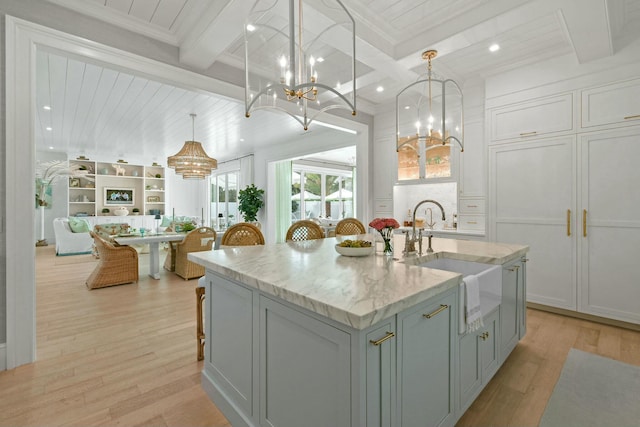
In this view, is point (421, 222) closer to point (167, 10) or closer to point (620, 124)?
point (620, 124)

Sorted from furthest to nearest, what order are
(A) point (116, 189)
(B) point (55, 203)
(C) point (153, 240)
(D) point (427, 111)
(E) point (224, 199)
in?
1. (E) point (224, 199)
2. (A) point (116, 189)
3. (B) point (55, 203)
4. (C) point (153, 240)
5. (D) point (427, 111)

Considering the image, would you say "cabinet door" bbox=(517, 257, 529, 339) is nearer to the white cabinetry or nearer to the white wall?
the white cabinetry

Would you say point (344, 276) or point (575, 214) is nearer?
point (344, 276)

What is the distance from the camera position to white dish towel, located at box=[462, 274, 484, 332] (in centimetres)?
149

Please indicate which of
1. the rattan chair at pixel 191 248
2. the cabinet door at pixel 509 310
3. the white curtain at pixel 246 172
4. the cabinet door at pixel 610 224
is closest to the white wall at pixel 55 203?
the white curtain at pixel 246 172

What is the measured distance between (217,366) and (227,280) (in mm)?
584

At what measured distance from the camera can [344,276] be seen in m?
1.42

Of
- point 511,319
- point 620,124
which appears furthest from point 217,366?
point 620,124

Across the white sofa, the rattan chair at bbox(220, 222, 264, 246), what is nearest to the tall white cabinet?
the rattan chair at bbox(220, 222, 264, 246)

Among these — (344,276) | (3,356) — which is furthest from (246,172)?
(344,276)

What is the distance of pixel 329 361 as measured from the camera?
1072 millimetres

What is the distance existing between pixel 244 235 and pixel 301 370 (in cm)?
171

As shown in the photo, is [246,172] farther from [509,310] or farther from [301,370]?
[301,370]

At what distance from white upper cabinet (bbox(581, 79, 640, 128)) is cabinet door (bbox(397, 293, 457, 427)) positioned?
9.72ft
